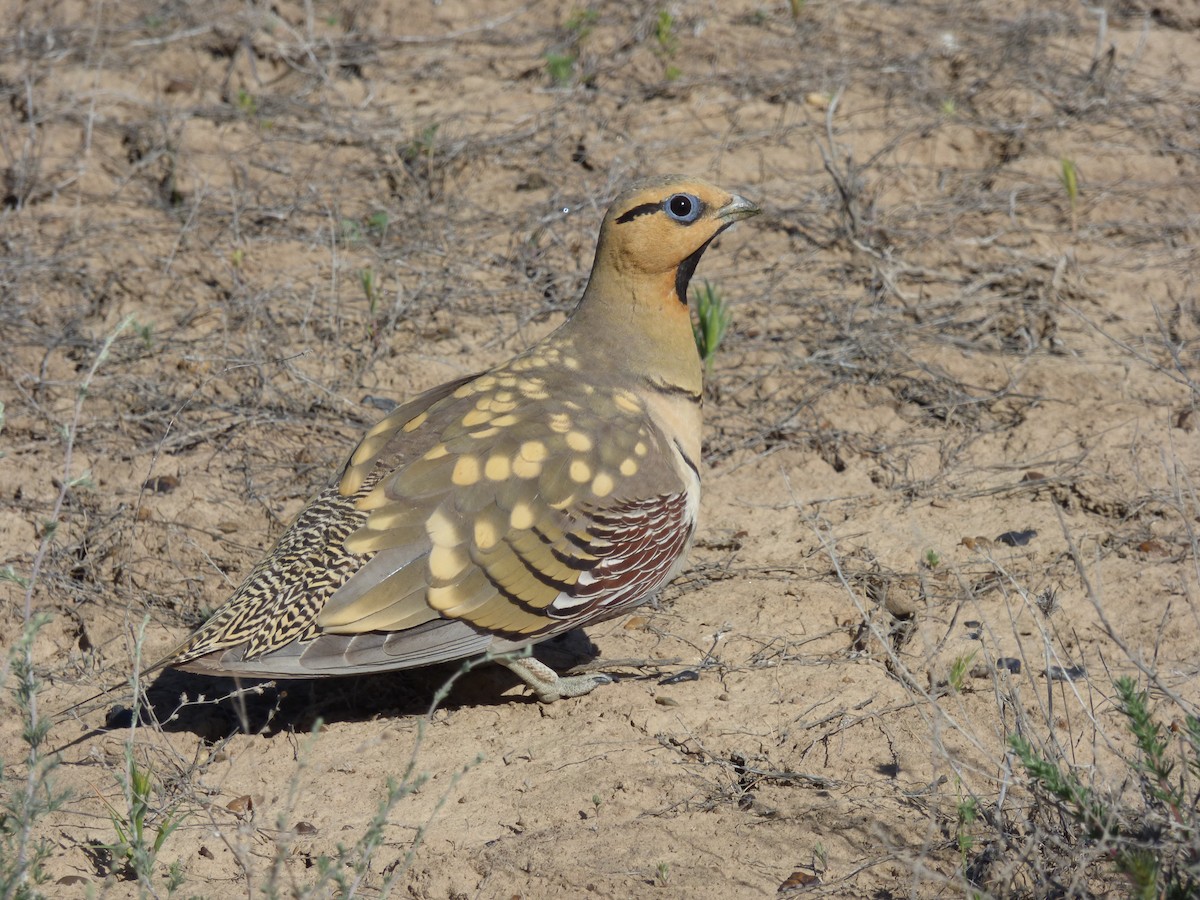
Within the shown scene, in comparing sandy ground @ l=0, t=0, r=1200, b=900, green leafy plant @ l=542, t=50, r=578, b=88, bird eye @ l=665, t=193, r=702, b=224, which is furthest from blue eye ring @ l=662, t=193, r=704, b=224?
green leafy plant @ l=542, t=50, r=578, b=88

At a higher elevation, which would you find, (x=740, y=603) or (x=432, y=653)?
(x=432, y=653)

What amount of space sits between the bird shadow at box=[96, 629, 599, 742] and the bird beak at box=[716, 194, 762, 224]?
1.55 meters

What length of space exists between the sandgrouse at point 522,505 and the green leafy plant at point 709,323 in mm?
1073

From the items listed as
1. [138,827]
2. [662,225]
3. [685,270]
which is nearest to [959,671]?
[685,270]

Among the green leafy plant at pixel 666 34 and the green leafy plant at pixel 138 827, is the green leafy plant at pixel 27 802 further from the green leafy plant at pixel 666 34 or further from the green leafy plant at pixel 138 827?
the green leafy plant at pixel 666 34

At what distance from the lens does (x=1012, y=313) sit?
6000 millimetres

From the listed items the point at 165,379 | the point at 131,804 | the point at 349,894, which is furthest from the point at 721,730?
the point at 165,379

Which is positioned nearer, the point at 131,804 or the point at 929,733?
the point at 131,804

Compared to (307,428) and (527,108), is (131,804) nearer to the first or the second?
(307,428)

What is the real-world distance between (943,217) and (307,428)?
3532 millimetres

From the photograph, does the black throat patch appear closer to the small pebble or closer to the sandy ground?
the sandy ground

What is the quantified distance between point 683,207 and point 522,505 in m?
1.16

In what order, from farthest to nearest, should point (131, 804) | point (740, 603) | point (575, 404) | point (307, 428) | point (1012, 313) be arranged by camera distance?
point (1012, 313) → point (307, 428) → point (740, 603) → point (575, 404) → point (131, 804)

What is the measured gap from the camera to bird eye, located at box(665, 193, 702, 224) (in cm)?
414
